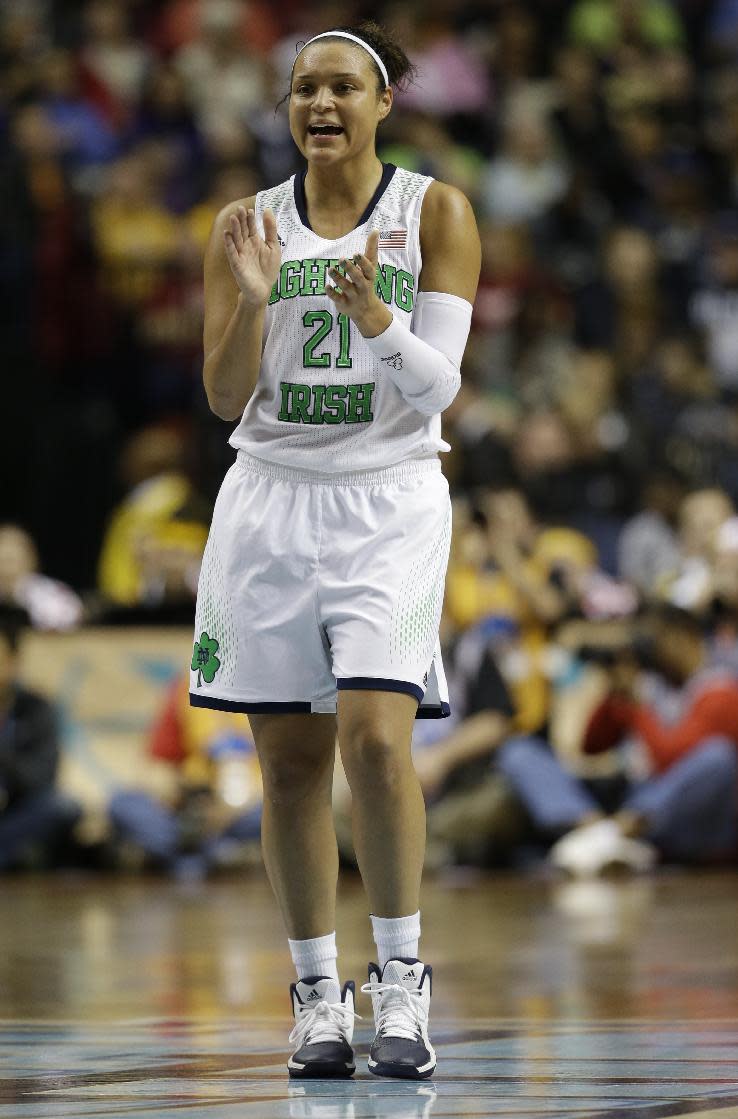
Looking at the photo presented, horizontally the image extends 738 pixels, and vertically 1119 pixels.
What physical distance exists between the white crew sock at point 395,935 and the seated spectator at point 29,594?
6954mm

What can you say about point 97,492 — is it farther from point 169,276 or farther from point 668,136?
point 668,136

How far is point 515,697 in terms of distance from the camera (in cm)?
1048

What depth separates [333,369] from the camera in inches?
164

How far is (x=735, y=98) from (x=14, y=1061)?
11649 millimetres

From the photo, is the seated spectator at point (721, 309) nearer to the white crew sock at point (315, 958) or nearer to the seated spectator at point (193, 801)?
the seated spectator at point (193, 801)

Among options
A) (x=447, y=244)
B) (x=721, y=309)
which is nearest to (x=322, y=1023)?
(x=447, y=244)

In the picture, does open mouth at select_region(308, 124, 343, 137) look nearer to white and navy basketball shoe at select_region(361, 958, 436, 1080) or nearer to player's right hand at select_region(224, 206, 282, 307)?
player's right hand at select_region(224, 206, 282, 307)

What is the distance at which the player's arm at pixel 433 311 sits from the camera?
400cm

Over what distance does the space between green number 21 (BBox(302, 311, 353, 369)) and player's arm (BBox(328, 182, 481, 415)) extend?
5.0 inches

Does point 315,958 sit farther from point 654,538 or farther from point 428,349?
point 654,538

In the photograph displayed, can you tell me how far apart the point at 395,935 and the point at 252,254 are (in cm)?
135

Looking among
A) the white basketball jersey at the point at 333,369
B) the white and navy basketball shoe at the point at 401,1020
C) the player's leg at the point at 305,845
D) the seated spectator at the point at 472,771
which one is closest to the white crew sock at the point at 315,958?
the player's leg at the point at 305,845

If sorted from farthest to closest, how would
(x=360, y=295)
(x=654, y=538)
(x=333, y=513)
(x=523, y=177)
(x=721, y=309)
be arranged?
(x=523, y=177) → (x=721, y=309) → (x=654, y=538) → (x=333, y=513) → (x=360, y=295)

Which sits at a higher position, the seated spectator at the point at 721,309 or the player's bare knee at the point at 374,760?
the seated spectator at the point at 721,309
